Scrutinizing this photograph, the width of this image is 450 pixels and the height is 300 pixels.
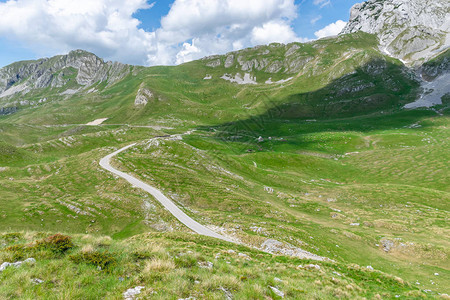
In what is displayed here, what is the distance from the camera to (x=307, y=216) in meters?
47.6

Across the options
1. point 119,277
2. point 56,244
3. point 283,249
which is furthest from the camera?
point 283,249

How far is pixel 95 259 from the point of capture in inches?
448

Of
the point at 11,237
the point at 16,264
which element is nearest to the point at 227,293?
the point at 16,264

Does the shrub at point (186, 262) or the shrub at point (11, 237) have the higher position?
the shrub at point (11, 237)

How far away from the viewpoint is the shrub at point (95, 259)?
1119 cm

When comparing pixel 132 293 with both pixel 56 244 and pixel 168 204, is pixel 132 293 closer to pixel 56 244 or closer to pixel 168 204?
pixel 56 244

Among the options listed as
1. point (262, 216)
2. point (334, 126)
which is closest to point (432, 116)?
point (334, 126)

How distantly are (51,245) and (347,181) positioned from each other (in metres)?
85.1

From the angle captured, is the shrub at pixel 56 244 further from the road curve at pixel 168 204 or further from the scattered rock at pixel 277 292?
the road curve at pixel 168 204

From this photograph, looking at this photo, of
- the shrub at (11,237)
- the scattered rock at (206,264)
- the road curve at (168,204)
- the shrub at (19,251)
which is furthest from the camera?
the road curve at (168,204)

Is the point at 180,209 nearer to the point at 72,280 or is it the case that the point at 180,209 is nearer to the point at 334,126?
the point at 72,280

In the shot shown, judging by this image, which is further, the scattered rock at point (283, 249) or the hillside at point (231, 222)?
the scattered rock at point (283, 249)

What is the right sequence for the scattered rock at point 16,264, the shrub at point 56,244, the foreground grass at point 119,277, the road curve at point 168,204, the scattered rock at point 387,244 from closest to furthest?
the foreground grass at point 119,277, the scattered rock at point 16,264, the shrub at point 56,244, the scattered rock at point 387,244, the road curve at point 168,204

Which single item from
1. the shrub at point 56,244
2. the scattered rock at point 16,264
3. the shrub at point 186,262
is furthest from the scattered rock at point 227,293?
the shrub at point 56,244
